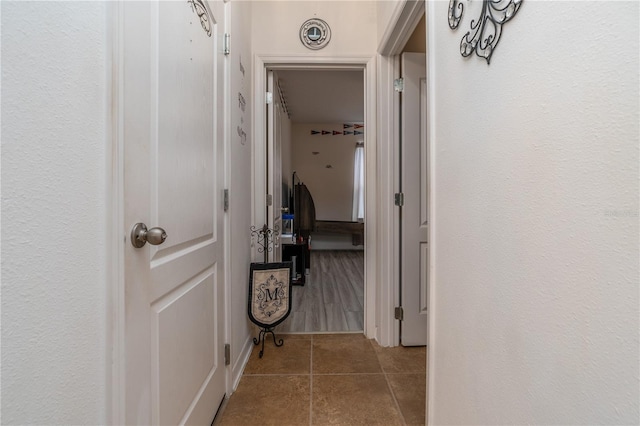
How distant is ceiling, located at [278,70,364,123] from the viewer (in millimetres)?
3527

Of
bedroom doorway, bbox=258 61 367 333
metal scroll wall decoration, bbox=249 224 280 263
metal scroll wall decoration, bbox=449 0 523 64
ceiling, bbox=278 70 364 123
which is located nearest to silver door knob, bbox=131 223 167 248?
metal scroll wall decoration, bbox=449 0 523 64

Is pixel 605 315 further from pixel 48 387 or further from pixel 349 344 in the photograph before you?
pixel 349 344

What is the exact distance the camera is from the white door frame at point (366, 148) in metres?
2.09

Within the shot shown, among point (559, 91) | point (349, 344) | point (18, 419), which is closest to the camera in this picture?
point (18, 419)

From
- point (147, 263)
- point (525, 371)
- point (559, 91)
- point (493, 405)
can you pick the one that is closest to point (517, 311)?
point (525, 371)

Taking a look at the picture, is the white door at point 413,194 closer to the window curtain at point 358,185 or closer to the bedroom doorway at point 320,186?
the bedroom doorway at point 320,186

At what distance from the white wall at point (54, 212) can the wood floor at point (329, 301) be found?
181 cm

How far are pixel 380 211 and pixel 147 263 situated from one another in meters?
1.59

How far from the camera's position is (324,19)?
213cm

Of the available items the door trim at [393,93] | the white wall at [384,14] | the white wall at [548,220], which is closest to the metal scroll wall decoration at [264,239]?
the door trim at [393,93]

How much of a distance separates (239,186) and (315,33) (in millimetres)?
1351

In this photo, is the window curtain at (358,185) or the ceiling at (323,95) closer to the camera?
the ceiling at (323,95)

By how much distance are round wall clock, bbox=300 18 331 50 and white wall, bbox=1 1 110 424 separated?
179cm

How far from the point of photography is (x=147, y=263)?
79 centimetres
